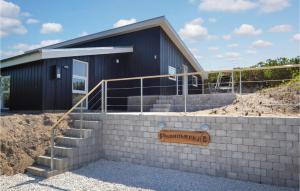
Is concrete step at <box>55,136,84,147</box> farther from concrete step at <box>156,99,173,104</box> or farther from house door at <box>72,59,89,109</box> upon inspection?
concrete step at <box>156,99,173,104</box>

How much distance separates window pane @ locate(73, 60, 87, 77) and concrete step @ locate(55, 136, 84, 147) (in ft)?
13.0

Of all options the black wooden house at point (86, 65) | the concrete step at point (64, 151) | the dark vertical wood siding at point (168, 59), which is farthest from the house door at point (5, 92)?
the dark vertical wood siding at point (168, 59)

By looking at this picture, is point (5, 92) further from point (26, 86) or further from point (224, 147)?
point (224, 147)

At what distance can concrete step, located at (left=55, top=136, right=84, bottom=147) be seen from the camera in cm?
736

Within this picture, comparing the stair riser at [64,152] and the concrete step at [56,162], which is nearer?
the concrete step at [56,162]

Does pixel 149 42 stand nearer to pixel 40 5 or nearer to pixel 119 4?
pixel 119 4

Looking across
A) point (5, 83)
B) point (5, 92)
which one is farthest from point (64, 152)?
point (5, 83)

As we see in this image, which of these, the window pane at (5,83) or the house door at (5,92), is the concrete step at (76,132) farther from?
the window pane at (5,83)

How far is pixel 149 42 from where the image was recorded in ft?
41.2

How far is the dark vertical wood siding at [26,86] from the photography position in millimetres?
9945

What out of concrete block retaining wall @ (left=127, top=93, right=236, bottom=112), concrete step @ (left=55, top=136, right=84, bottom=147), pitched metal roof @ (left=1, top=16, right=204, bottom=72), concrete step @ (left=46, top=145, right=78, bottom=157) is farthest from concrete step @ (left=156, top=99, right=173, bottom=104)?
concrete step @ (left=46, top=145, right=78, bottom=157)

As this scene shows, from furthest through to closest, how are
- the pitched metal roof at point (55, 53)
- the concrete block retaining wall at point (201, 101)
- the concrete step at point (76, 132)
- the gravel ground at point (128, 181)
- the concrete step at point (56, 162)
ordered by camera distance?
the concrete block retaining wall at point (201, 101), the pitched metal roof at point (55, 53), the concrete step at point (76, 132), the concrete step at point (56, 162), the gravel ground at point (128, 181)

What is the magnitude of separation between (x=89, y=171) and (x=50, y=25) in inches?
338

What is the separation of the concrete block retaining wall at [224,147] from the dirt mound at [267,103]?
6.09 feet
